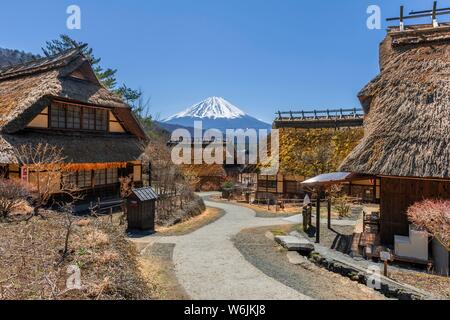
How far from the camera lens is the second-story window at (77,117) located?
1653 centimetres

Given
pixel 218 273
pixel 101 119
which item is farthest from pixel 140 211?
pixel 101 119

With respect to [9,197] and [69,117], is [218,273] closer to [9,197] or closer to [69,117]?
[9,197]

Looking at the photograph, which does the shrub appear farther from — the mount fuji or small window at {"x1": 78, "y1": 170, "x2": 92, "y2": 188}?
the mount fuji

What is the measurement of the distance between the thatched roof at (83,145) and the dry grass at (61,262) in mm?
6442

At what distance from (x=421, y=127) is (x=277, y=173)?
16.9 metres

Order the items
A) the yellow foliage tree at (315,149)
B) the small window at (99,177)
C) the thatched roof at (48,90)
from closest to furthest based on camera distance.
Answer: the thatched roof at (48,90) < the small window at (99,177) < the yellow foliage tree at (315,149)

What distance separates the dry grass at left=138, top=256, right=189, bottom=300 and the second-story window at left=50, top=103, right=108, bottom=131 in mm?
11473

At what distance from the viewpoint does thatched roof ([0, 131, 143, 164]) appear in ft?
43.3

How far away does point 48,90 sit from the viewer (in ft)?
50.1

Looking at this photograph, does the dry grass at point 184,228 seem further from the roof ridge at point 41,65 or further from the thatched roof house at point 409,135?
the roof ridge at point 41,65

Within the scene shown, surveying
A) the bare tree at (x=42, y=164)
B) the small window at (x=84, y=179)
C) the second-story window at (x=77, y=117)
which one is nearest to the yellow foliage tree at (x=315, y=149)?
the second-story window at (x=77, y=117)

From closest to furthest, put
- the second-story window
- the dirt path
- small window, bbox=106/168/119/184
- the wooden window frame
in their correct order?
the dirt path < the wooden window frame < the second-story window < small window, bbox=106/168/119/184

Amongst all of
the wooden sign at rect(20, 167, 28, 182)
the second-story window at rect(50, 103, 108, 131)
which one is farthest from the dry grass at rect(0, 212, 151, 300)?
the second-story window at rect(50, 103, 108, 131)
